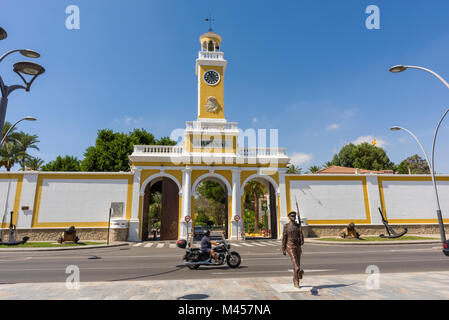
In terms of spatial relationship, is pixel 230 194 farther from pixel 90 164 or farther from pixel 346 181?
pixel 90 164

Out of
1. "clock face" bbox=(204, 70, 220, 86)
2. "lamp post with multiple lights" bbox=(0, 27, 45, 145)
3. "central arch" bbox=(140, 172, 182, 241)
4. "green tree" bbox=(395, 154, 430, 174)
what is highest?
"clock face" bbox=(204, 70, 220, 86)

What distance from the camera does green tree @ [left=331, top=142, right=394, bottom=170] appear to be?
2147 inches

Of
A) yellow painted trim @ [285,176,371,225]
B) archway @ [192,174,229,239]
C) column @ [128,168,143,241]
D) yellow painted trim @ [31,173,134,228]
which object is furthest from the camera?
archway @ [192,174,229,239]

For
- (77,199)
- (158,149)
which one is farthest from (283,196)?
(77,199)

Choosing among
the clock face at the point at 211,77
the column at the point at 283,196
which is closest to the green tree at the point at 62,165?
the clock face at the point at 211,77

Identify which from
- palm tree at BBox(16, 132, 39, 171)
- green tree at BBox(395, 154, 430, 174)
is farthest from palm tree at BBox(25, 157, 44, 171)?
green tree at BBox(395, 154, 430, 174)

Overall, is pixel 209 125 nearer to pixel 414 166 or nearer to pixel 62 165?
pixel 62 165

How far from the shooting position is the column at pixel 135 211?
77.4ft

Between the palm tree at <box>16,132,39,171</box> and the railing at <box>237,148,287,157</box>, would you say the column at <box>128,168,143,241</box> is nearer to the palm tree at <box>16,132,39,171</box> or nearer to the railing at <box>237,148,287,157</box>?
the railing at <box>237,148,287,157</box>

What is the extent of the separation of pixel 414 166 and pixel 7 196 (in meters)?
78.2

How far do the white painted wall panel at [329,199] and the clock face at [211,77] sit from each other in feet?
48.7

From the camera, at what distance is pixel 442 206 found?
88.2 ft

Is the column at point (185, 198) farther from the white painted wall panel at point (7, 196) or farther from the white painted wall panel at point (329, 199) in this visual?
the white painted wall panel at point (7, 196)

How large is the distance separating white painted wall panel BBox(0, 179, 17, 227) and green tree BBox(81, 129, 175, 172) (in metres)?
11.6
